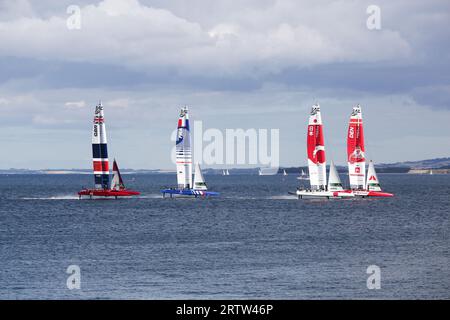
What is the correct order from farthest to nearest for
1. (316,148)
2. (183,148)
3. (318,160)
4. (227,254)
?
1. (183,148)
2. (316,148)
3. (318,160)
4. (227,254)

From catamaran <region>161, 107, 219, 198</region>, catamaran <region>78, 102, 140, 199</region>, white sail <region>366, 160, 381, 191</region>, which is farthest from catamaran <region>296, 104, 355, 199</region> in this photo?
catamaran <region>78, 102, 140, 199</region>

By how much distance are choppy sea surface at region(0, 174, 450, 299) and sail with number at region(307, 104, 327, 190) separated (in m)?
23.6

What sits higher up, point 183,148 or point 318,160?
point 183,148

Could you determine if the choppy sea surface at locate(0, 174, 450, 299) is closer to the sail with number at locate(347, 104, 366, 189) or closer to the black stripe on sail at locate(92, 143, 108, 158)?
the sail with number at locate(347, 104, 366, 189)

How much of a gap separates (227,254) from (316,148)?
87.3 m

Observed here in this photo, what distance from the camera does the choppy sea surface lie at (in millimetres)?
57469

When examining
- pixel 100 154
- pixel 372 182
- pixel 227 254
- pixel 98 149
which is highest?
pixel 98 149

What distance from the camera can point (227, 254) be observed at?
77.4 meters

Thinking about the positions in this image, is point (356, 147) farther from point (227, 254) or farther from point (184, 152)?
point (227, 254)

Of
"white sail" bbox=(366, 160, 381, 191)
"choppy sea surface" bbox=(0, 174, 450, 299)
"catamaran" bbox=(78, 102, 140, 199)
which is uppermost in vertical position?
"catamaran" bbox=(78, 102, 140, 199)

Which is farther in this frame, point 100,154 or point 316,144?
point 100,154

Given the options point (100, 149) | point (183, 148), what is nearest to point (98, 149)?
point (100, 149)

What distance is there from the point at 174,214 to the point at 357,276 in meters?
74.2
